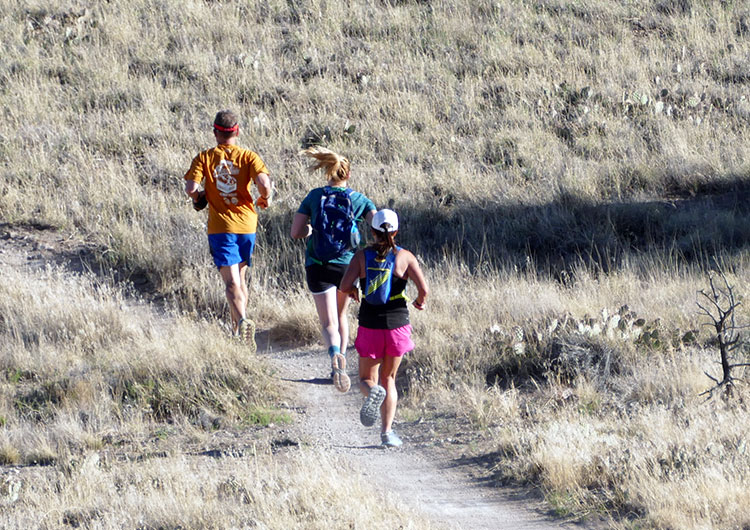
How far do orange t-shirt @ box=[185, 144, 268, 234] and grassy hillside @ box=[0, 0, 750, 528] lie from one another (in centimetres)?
101

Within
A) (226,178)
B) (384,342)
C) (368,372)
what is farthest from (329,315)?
(226,178)

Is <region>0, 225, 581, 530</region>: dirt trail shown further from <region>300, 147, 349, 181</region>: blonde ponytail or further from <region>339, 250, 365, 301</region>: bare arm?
<region>300, 147, 349, 181</region>: blonde ponytail

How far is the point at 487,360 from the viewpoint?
6672 mm

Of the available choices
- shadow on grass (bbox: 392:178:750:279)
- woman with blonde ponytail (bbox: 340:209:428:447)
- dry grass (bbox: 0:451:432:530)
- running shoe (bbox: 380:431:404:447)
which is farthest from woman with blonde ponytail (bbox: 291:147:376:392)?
shadow on grass (bbox: 392:178:750:279)

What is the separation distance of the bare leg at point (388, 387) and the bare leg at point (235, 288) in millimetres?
1867

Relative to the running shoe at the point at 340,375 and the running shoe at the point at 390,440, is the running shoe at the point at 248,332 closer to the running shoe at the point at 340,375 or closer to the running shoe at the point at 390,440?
the running shoe at the point at 340,375

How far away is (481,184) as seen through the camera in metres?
11.3

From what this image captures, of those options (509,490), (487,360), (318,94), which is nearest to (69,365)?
(487,360)

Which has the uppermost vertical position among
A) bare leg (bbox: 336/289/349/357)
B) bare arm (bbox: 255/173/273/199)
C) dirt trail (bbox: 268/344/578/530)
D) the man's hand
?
bare arm (bbox: 255/173/273/199)

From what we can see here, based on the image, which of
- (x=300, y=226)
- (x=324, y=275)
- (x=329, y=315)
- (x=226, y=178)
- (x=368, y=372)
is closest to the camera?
(x=368, y=372)

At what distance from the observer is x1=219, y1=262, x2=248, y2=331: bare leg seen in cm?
685

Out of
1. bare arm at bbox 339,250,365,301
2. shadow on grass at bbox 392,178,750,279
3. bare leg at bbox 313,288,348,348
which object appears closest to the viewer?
bare arm at bbox 339,250,365,301

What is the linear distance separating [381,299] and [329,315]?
1.18 metres

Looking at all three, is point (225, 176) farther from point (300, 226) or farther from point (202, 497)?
point (202, 497)
